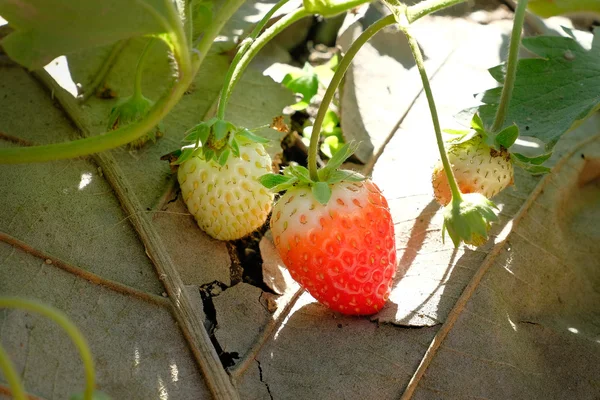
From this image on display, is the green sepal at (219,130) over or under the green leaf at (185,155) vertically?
over

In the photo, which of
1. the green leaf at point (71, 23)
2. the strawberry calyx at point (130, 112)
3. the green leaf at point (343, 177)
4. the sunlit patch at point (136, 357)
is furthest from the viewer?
the strawberry calyx at point (130, 112)

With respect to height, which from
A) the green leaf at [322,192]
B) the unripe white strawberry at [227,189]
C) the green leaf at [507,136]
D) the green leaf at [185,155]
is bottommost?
the unripe white strawberry at [227,189]

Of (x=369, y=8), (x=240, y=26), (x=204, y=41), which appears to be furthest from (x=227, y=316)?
(x=369, y=8)

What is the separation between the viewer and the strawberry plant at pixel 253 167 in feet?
4.72

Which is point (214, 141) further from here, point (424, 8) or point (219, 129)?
point (424, 8)

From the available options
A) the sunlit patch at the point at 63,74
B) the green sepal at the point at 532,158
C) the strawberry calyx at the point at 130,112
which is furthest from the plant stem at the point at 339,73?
the sunlit patch at the point at 63,74

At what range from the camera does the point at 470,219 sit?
1606 mm

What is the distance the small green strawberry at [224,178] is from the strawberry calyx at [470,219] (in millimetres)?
535

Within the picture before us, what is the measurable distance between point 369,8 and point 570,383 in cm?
143

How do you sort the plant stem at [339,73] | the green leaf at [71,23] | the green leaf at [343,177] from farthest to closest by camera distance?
the green leaf at [343,177] → the plant stem at [339,73] → the green leaf at [71,23]

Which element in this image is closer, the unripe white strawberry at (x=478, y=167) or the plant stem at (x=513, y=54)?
the plant stem at (x=513, y=54)

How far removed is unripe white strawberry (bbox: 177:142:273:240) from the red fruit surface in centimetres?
16

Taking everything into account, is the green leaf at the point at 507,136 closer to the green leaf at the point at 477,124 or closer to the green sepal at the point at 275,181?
the green leaf at the point at 477,124

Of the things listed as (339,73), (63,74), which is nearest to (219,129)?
(339,73)
